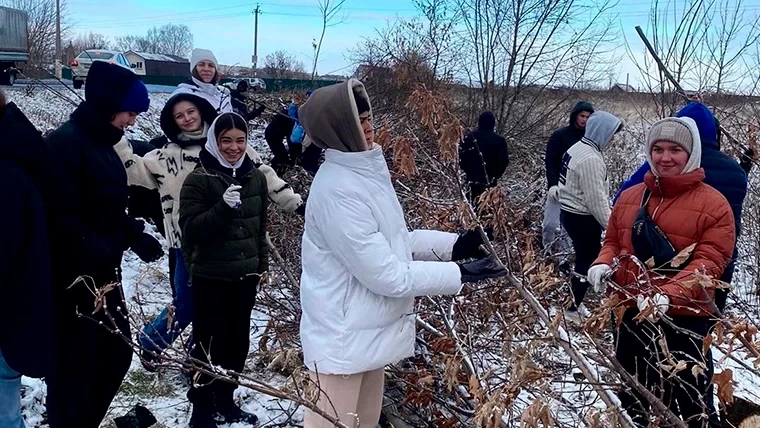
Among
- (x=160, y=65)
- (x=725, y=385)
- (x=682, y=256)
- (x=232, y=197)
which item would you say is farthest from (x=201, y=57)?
(x=160, y=65)

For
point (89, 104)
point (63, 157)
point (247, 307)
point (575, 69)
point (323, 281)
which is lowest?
point (247, 307)

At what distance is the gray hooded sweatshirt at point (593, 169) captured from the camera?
4777 millimetres

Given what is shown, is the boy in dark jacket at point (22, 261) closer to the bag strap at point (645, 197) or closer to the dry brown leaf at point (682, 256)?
the dry brown leaf at point (682, 256)

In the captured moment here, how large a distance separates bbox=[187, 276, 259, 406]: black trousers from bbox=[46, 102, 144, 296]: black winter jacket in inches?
18.8

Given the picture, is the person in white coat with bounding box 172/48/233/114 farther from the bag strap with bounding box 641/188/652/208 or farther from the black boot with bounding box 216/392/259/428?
the bag strap with bounding box 641/188/652/208

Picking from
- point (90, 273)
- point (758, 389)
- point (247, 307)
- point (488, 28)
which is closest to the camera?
point (90, 273)

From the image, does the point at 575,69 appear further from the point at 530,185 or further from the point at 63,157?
the point at 63,157

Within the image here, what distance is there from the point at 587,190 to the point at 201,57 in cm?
313

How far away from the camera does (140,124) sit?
40.4 ft

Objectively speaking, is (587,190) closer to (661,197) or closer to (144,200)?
(661,197)

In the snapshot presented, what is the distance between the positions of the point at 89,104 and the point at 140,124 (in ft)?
33.9

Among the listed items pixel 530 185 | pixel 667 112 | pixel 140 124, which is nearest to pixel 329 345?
pixel 667 112

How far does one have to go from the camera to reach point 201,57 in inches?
197

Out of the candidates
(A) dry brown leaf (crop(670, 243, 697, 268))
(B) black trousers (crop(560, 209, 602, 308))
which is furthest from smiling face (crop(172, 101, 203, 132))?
(B) black trousers (crop(560, 209, 602, 308))
